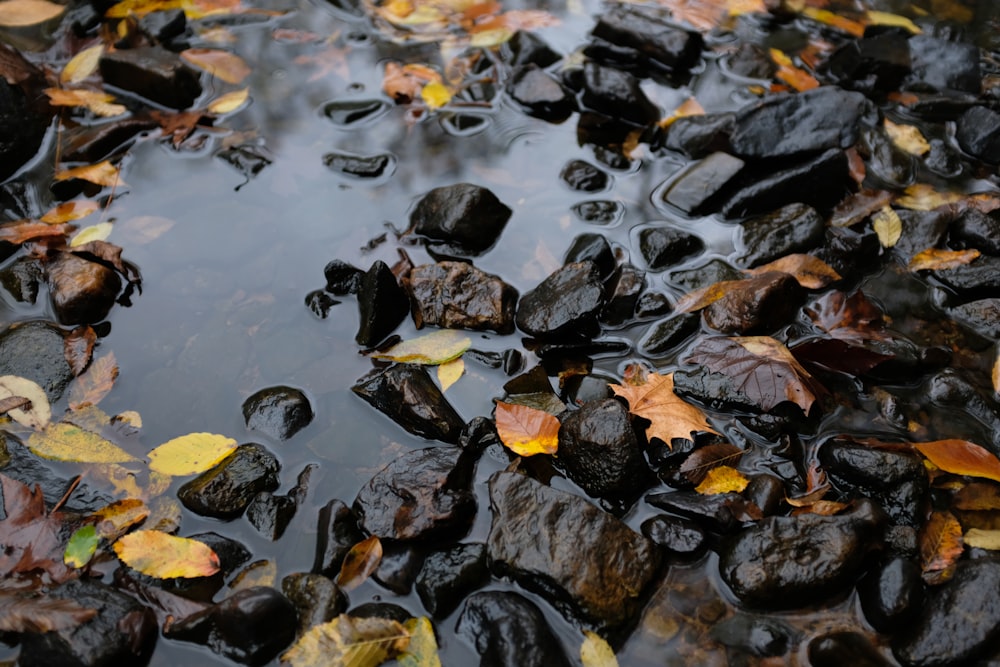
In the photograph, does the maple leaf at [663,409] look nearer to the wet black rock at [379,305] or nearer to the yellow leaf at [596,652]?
the yellow leaf at [596,652]

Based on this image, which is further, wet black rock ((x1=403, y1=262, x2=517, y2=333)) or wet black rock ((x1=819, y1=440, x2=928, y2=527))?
wet black rock ((x1=403, y1=262, x2=517, y2=333))

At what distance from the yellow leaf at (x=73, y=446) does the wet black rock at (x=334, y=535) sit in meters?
0.81

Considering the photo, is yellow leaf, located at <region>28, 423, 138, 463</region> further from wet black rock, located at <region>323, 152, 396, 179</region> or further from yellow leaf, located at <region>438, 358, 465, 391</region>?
wet black rock, located at <region>323, 152, 396, 179</region>

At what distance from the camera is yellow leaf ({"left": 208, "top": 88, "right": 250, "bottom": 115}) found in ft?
13.4

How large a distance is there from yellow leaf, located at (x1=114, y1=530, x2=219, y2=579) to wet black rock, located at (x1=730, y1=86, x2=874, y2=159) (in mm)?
3103

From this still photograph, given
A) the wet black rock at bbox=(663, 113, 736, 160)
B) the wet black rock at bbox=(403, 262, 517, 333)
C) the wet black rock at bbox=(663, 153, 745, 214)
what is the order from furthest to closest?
the wet black rock at bbox=(663, 113, 736, 160), the wet black rock at bbox=(663, 153, 745, 214), the wet black rock at bbox=(403, 262, 517, 333)

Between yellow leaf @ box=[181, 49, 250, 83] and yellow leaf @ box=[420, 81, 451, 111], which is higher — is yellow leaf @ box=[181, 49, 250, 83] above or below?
above

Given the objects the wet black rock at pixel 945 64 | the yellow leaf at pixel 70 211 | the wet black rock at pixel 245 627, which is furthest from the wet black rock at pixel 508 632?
the wet black rock at pixel 945 64

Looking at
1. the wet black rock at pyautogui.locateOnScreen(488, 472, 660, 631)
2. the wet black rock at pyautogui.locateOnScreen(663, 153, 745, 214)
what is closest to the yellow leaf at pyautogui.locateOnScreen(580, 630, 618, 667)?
the wet black rock at pyautogui.locateOnScreen(488, 472, 660, 631)

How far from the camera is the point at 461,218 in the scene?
330cm

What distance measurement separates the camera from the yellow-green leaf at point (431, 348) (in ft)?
9.62

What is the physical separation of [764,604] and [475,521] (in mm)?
987

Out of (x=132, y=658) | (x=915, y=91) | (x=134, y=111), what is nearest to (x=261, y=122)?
(x=134, y=111)

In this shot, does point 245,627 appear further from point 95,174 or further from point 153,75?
point 153,75
